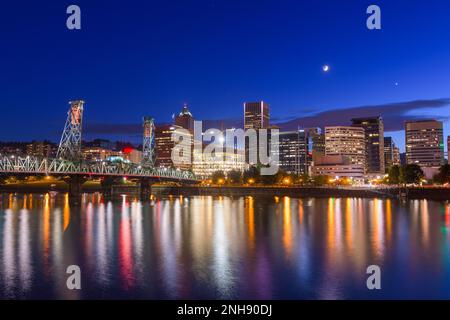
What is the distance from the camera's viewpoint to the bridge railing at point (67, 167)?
86.0m

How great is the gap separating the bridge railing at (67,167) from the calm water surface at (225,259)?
43.5m

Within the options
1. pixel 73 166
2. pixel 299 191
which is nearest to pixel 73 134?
pixel 73 166

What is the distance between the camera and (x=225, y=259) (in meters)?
27.0

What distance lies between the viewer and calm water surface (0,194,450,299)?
2003cm

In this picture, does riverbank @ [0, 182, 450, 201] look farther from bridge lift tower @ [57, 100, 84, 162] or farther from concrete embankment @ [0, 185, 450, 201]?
bridge lift tower @ [57, 100, 84, 162]

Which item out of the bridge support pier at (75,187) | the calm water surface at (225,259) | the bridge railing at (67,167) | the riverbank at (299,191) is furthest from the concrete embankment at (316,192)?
the calm water surface at (225,259)

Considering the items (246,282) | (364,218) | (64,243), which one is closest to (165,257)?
(246,282)

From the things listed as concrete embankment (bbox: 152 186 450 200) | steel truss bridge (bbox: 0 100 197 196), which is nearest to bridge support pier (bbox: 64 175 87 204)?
steel truss bridge (bbox: 0 100 197 196)

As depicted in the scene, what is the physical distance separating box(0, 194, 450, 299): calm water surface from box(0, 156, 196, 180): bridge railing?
143ft

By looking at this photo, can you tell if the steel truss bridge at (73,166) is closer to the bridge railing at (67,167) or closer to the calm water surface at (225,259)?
the bridge railing at (67,167)

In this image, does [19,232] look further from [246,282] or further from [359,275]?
[359,275]

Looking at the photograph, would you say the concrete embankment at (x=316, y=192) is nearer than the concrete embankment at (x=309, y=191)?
Yes

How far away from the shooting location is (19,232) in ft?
126
